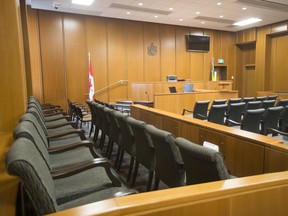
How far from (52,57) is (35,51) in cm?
68

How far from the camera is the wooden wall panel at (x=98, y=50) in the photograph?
9133mm

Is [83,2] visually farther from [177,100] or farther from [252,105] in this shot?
[252,105]

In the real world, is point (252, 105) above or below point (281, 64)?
below

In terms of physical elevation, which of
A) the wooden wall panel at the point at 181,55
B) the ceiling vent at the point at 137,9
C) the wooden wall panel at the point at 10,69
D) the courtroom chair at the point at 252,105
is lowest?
the courtroom chair at the point at 252,105

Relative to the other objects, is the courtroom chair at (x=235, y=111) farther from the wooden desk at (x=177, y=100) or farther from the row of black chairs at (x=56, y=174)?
the row of black chairs at (x=56, y=174)

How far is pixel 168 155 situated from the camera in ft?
6.65

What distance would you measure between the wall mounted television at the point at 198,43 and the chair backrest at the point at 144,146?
937cm

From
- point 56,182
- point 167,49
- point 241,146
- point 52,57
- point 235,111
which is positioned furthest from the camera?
point 167,49

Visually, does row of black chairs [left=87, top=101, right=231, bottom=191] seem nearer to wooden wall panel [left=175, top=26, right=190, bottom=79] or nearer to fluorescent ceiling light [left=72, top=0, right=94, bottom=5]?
fluorescent ceiling light [left=72, top=0, right=94, bottom=5]

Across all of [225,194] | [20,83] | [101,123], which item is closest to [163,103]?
[101,123]

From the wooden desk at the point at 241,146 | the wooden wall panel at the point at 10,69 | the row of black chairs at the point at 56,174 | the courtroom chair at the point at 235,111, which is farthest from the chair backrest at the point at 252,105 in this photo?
the wooden wall panel at the point at 10,69

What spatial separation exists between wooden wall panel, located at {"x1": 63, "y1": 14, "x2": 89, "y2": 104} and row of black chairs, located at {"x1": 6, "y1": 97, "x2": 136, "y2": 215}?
6.29 metres

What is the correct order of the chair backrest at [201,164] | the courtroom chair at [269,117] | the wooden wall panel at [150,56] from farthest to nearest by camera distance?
the wooden wall panel at [150,56], the courtroom chair at [269,117], the chair backrest at [201,164]

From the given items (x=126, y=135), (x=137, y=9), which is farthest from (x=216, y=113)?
(x=137, y=9)
